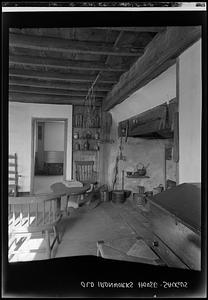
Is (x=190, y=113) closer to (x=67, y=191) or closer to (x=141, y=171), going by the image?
(x=67, y=191)

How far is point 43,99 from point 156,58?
77cm

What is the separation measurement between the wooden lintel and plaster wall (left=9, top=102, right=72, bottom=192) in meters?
0.55

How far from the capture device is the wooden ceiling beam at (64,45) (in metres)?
1.11

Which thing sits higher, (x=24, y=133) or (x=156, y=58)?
(x=156, y=58)

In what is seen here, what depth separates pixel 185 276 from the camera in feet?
2.91

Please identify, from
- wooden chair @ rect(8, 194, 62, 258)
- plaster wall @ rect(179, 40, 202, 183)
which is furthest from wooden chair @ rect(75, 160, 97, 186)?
plaster wall @ rect(179, 40, 202, 183)

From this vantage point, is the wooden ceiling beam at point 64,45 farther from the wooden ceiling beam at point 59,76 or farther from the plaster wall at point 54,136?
the plaster wall at point 54,136

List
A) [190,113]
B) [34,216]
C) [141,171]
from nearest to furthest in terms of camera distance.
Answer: [190,113]
[34,216]
[141,171]

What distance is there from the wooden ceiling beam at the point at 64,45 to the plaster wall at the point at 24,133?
311 millimetres

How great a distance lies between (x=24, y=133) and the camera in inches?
42.4

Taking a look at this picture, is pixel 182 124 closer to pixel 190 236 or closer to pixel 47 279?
pixel 190 236

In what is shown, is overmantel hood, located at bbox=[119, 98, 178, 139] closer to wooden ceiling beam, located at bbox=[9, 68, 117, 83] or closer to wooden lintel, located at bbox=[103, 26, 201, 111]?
wooden lintel, located at bbox=[103, 26, 201, 111]

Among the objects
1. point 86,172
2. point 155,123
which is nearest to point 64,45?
point 86,172

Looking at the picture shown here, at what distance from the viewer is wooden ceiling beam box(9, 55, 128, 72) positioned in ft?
3.63
